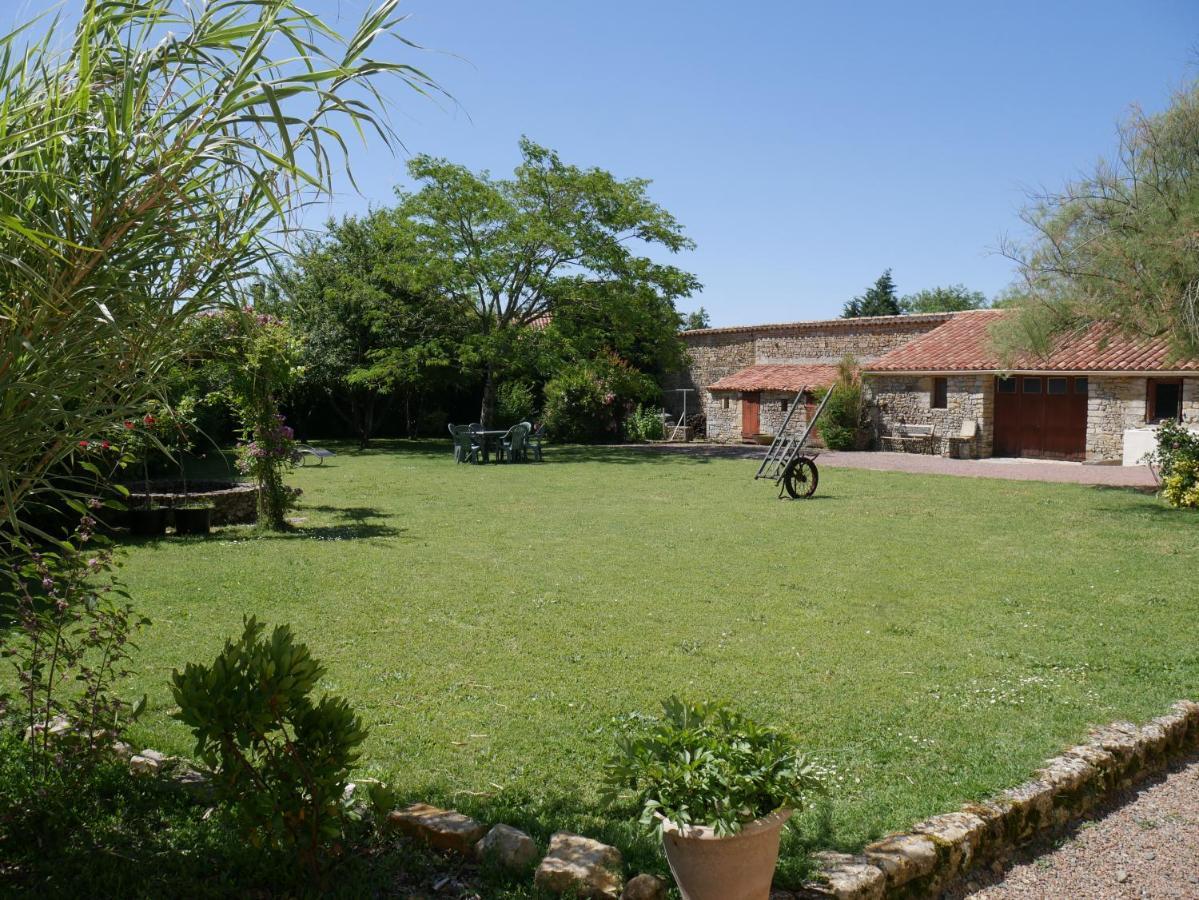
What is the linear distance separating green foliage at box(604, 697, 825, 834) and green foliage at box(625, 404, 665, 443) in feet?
87.0

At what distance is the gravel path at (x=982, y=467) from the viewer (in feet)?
56.0

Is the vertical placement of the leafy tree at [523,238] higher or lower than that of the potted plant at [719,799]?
higher

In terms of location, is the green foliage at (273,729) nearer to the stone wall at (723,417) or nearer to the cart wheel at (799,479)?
the cart wheel at (799,479)

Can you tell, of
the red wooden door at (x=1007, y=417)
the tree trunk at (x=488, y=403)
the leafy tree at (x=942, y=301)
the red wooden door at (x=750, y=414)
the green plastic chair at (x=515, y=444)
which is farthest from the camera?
the leafy tree at (x=942, y=301)

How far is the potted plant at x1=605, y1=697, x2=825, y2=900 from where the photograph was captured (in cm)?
248

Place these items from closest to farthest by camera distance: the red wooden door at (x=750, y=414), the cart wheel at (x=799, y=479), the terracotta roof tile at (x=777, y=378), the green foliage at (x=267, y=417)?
1. the green foliage at (x=267, y=417)
2. the cart wheel at (x=799, y=479)
3. the terracotta roof tile at (x=777, y=378)
4. the red wooden door at (x=750, y=414)

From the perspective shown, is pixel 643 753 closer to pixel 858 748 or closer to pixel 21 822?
pixel 858 748

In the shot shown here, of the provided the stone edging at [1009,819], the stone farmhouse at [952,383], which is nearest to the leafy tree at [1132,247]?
the stone farmhouse at [952,383]

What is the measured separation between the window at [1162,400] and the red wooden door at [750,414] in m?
11.2

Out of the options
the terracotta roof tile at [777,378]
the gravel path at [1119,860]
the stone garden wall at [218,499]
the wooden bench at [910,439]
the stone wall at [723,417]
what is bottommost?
the gravel path at [1119,860]

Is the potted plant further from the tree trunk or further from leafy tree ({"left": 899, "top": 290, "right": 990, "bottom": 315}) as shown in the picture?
leafy tree ({"left": 899, "top": 290, "right": 990, "bottom": 315})

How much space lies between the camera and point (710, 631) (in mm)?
6074

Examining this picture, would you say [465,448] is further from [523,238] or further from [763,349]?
[763,349]

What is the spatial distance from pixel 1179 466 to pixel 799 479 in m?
5.46
